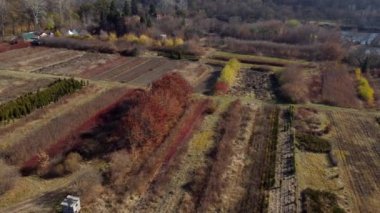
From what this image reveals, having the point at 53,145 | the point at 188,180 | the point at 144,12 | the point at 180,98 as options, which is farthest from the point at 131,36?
the point at 188,180

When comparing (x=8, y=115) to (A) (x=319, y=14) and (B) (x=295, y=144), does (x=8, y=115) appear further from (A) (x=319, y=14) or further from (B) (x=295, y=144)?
(A) (x=319, y=14)

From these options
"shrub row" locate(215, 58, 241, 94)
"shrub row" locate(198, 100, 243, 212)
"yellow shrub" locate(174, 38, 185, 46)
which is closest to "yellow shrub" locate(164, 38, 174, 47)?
"yellow shrub" locate(174, 38, 185, 46)

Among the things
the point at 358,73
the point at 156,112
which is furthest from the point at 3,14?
the point at 358,73

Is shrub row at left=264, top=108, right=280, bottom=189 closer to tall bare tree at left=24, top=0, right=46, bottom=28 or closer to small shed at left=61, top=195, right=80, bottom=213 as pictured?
small shed at left=61, top=195, right=80, bottom=213

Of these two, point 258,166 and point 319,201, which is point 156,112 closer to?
point 258,166

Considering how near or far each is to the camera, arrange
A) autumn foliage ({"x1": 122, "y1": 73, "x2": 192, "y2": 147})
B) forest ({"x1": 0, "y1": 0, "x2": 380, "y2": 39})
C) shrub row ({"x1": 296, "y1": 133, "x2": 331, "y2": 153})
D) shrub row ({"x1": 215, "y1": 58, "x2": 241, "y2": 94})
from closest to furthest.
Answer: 1. autumn foliage ({"x1": 122, "y1": 73, "x2": 192, "y2": 147})
2. shrub row ({"x1": 296, "y1": 133, "x2": 331, "y2": 153})
3. shrub row ({"x1": 215, "y1": 58, "x2": 241, "y2": 94})
4. forest ({"x1": 0, "y1": 0, "x2": 380, "y2": 39})
